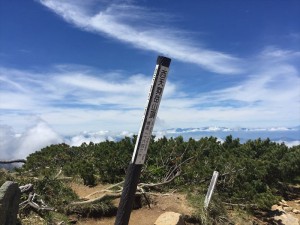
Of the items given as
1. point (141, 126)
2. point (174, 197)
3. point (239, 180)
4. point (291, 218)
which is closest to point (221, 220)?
point (174, 197)

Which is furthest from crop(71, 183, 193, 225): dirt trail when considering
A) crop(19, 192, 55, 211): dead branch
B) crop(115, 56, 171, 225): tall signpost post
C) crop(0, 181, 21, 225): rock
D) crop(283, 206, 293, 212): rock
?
crop(283, 206, 293, 212): rock

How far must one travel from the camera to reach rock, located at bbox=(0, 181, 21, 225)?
592 centimetres

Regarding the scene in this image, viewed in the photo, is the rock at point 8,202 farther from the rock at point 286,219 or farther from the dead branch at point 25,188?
the rock at point 286,219

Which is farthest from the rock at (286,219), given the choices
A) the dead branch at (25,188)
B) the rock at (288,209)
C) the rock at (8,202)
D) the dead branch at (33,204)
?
the rock at (8,202)

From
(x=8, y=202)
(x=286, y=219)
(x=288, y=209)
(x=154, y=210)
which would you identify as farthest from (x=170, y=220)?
(x=288, y=209)

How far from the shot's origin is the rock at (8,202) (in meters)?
5.92

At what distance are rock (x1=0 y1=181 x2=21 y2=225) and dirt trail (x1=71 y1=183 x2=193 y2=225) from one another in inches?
121

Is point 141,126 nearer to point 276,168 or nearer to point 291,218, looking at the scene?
point 291,218

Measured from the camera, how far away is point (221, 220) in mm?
9703

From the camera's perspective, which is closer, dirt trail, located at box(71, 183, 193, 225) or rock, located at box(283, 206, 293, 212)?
dirt trail, located at box(71, 183, 193, 225)

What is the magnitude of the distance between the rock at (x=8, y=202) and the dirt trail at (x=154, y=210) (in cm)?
306

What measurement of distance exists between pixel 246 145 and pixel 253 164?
121 inches

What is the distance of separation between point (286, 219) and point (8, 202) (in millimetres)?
9276

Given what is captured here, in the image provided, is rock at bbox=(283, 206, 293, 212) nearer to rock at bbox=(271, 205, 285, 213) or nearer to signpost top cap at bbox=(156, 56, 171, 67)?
rock at bbox=(271, 205, 285, 213)
